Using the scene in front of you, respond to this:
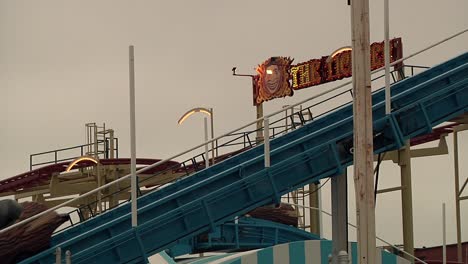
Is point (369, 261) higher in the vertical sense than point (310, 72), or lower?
lower

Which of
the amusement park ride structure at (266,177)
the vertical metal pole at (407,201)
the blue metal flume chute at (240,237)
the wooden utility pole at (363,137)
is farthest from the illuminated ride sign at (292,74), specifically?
the wooden utility pole at (363,137)

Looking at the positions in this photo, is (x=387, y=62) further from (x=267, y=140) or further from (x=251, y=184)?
(x=251, y=184)

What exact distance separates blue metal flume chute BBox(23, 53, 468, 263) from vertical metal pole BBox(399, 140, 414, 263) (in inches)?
425

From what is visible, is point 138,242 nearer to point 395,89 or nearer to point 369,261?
point 369,261

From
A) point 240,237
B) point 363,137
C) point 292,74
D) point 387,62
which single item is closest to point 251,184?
point 387,62

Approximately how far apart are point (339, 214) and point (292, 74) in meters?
22.8

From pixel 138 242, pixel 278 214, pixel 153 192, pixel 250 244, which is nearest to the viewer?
pixel 138 242

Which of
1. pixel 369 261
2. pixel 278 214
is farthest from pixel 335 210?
pixel 278 214

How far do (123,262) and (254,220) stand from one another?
45.9 ft

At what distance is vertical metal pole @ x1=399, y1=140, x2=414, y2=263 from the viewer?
30.5 meters

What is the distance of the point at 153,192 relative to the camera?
21016mm

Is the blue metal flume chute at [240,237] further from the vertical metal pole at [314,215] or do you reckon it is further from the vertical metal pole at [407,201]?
the vertical metal pole at [314,215]

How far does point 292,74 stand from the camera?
136 ft

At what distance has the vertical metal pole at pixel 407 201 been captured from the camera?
100 feet
